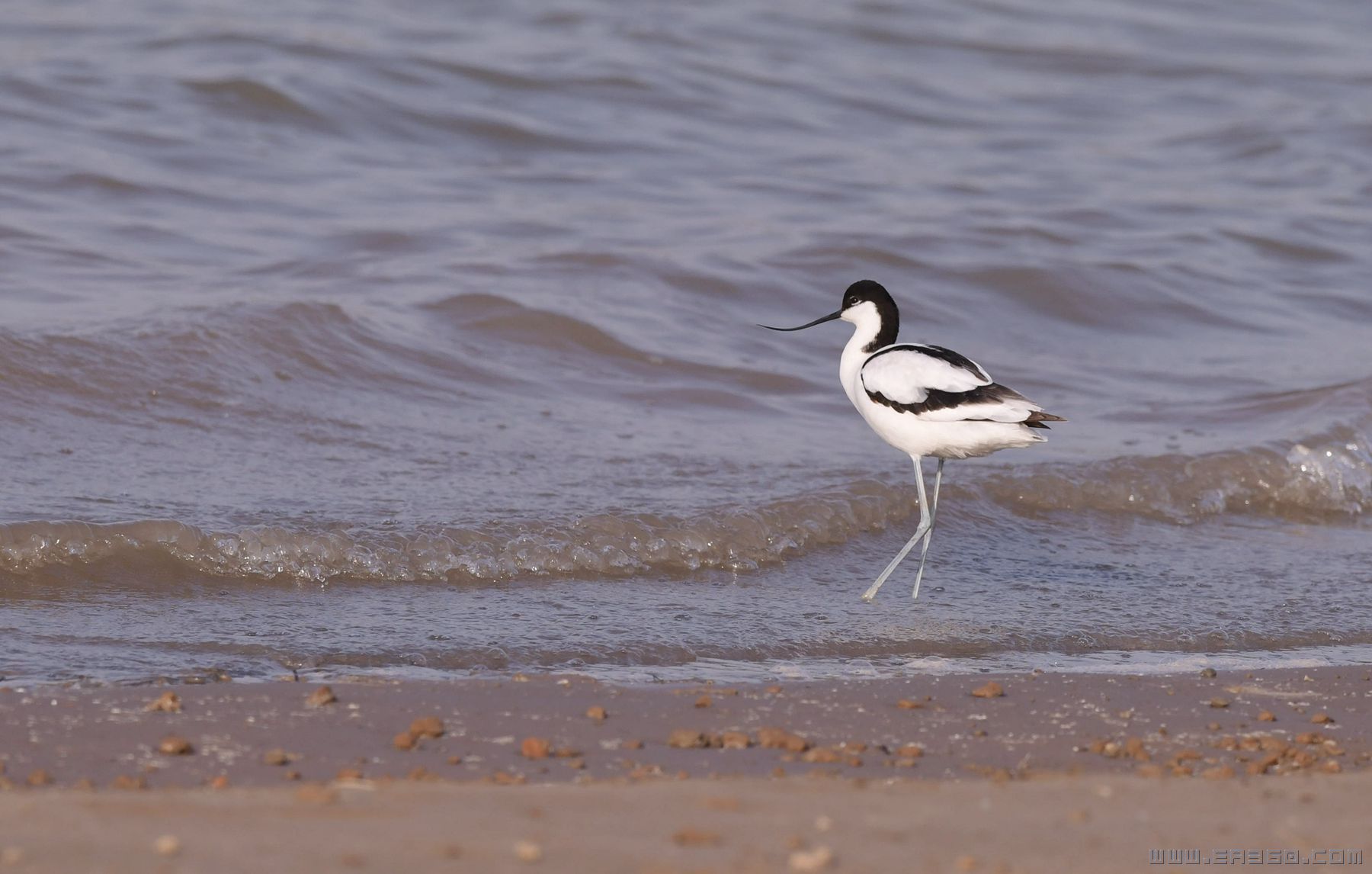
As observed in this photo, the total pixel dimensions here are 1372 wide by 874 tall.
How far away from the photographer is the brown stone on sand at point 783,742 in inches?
150

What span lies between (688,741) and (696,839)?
0.87m

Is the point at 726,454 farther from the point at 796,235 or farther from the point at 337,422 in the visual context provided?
the point at 796,235

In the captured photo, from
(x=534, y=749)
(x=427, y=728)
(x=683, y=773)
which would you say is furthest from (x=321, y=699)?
(x=683, y=773)

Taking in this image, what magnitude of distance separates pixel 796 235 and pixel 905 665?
7284mm

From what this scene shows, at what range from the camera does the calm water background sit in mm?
5562

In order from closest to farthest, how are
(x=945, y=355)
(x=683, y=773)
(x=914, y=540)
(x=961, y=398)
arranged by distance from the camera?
(x=683, y=773) → (x=961, y=398) → (x=945, y=355) → (x=914, y=540)

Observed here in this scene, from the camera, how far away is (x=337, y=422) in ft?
25.2

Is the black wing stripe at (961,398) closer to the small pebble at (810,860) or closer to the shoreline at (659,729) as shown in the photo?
the shoreline at (659,729)

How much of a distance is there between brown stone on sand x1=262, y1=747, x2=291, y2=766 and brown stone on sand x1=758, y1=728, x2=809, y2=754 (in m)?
1.08

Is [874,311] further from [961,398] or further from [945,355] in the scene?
[961,398]

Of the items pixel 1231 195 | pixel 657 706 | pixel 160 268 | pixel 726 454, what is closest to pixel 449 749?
pixel 657 706

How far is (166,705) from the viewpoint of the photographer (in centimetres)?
389

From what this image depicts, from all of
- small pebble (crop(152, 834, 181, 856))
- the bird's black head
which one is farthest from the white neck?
small pebble (crop(152, 834, 181, 856))

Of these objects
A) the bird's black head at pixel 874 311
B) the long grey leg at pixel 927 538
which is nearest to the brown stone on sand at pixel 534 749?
the long grey leg at pixel 927 538
